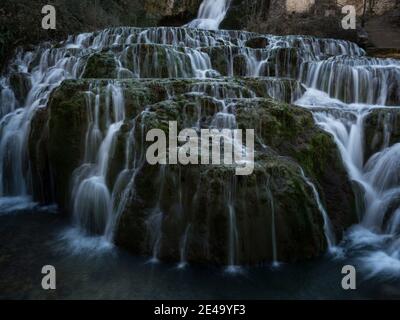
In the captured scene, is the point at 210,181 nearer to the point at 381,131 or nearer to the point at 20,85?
the point at 381,131

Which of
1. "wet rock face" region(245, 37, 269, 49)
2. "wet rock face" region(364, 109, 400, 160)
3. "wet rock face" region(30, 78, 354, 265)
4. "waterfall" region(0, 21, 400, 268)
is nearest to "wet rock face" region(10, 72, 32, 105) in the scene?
"waterfall" region(0, 21, 400, 268)

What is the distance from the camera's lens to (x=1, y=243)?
23.5 feet

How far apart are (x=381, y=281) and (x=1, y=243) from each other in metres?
6.22

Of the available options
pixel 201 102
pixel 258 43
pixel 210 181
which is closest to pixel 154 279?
pixel 210 181

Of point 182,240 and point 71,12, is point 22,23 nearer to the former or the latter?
point 71,12

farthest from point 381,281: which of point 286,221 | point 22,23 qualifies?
point 22,23

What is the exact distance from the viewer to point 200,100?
A: 26.4 ft

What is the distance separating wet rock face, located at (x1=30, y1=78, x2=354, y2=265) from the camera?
620 cm

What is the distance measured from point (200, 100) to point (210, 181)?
238 cm

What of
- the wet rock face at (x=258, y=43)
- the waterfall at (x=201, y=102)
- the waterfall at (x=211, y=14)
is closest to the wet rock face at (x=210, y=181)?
the waterfall at (x=201, y=102)

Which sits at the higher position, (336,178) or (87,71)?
(87,71)

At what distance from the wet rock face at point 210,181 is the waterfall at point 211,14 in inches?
532

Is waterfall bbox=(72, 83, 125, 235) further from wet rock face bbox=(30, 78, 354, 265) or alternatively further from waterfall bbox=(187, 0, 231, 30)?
waterfall bbox=(187, 0, 231, 30)

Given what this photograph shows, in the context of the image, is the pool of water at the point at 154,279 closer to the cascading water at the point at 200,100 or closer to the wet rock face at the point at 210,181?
the wet rock face at the point at 210,181
